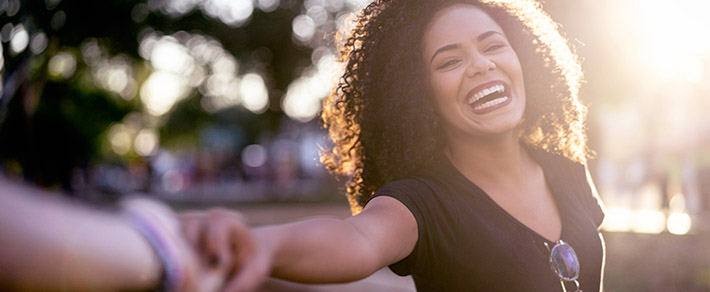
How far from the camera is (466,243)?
186cm

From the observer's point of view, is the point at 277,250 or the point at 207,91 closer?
the point at 277,250

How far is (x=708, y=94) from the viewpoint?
41.8ft

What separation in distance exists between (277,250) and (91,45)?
20542 millimetres

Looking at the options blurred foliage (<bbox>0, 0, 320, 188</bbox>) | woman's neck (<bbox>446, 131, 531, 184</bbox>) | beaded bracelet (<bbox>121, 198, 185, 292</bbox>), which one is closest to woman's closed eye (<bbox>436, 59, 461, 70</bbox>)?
woman's neck (<bbox>446, 131, 531, 184</bbox>)

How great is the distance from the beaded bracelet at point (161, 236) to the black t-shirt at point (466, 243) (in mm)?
995

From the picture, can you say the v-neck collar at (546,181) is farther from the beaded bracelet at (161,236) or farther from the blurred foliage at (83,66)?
the blurred foliage at (83,66)

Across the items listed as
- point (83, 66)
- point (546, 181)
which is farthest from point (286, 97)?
point (546, 181)

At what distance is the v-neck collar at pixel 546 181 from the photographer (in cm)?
201

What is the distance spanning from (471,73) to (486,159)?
302mm

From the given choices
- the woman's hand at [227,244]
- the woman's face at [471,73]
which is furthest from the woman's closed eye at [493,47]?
the woman's hand at [227,244]

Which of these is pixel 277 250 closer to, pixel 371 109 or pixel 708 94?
pixel 371 109

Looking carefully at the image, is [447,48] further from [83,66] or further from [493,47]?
[83,66]

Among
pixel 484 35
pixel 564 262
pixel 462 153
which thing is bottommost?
pixel 564 262

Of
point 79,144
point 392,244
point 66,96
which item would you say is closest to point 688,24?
point 392,244
